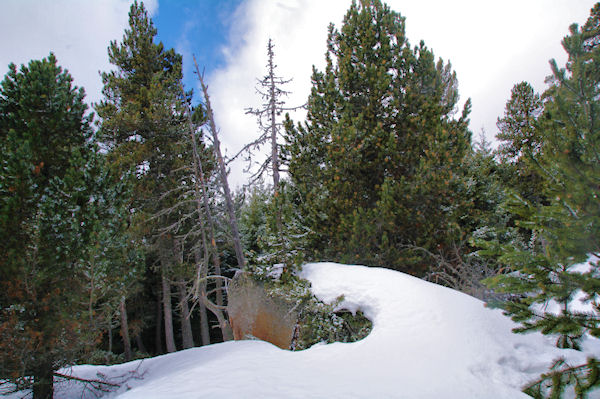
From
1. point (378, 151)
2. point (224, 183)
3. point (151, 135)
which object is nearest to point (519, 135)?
point (378, 151)

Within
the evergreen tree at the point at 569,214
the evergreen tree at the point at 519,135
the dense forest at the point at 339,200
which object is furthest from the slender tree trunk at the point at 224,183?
the evergreen tree at the point at 519,135

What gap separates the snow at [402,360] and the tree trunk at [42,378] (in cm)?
254

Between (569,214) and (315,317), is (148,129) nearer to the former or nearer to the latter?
(315,317)

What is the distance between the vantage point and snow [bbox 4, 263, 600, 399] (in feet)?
9.74

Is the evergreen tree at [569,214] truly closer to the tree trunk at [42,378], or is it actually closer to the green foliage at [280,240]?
the green foliage at [280,240]

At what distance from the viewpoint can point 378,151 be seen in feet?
25.4

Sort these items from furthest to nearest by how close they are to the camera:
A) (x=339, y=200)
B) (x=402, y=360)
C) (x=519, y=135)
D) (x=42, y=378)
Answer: (x=519, y=135), (x=339, y=200), (x=42, y=378), (x=402, y=360)

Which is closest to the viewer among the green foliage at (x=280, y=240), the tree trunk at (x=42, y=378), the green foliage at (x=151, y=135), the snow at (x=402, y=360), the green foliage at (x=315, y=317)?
the snow at (x=402, y=360)

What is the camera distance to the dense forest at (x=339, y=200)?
9.25 ft

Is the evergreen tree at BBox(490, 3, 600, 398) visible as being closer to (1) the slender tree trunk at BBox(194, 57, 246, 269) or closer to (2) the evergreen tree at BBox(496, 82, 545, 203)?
(1) the slender tree trunk at BBox(194, 57, 246, 269)

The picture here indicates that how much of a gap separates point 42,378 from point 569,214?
7799 mm

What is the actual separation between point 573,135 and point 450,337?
8.13 ft

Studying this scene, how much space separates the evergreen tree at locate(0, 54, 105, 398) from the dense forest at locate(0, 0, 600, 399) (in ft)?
0.08

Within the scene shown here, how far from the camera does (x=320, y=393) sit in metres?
2.88
